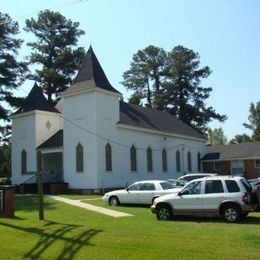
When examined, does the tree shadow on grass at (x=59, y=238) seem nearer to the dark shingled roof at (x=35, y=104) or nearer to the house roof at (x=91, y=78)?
the house roof at (x=91, y=78)

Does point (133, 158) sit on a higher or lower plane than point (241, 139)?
lower

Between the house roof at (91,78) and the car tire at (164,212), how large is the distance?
2175 cm

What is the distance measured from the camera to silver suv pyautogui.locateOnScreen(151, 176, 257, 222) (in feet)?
56.6

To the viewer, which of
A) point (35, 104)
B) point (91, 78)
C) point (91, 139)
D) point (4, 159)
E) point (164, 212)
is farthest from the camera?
point (4, 159)

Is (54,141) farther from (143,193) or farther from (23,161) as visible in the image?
(143,193)

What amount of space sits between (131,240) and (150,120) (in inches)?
1441

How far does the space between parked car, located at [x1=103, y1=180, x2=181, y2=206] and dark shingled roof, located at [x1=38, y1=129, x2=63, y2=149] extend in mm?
16733

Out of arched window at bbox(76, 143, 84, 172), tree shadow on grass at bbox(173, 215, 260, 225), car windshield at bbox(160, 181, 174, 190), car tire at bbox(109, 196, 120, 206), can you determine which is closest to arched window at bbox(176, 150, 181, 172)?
arched window at bbox(76, 143, 84, 172)

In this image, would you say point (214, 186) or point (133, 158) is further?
point (133, 158)

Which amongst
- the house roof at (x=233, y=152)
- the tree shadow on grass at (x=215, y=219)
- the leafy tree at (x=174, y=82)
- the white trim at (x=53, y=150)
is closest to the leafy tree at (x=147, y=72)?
the leafy tree at (x=174, y=82)

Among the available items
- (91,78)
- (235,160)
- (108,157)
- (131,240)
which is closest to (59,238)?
(131,240)

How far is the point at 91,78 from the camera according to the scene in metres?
40.3

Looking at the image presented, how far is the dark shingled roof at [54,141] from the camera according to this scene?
139 feet

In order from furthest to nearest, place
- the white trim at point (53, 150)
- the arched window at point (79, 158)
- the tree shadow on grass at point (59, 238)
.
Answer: the white trim at point (53, 150)
the arched window at point (79, 158)
the tree shadow on grass at point (59, 238)
